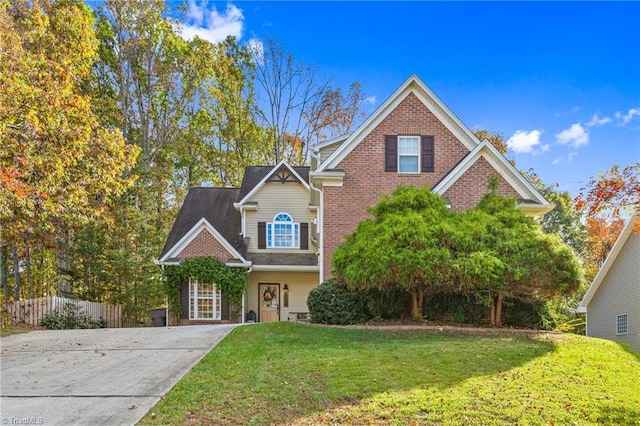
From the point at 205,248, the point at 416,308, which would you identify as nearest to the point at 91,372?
the point at 416,308

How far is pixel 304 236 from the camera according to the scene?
989 inches

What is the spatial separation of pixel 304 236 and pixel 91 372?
15.5m

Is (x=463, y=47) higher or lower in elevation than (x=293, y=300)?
higher

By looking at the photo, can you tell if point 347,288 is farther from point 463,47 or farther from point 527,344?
point 463,47

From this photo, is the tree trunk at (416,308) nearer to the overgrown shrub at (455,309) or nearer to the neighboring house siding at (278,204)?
the overgrown shrub at (455,309)

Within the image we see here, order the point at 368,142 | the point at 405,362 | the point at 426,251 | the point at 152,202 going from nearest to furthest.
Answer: the point at 405,362
the point at 426,251
the point at 368,142
the point at 152,202

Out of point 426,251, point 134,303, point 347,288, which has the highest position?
point 426,251

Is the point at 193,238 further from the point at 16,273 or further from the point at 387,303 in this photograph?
the point at 387,303

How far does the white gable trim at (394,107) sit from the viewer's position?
731 inches

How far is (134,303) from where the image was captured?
87.0 feet

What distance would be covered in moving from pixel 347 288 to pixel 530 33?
31.6 ft

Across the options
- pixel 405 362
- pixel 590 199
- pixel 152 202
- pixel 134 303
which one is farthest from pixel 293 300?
pixel 590 199

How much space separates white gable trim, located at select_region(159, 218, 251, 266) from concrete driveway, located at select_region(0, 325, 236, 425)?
6.41 m

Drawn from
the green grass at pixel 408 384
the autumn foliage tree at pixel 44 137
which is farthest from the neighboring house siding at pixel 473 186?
the autumn foliage tree at pixel 44 137
